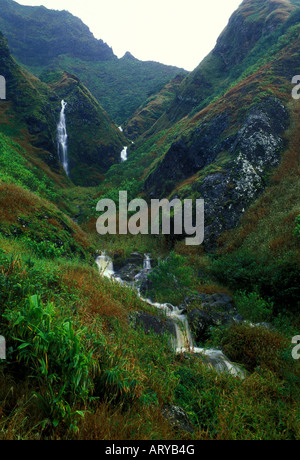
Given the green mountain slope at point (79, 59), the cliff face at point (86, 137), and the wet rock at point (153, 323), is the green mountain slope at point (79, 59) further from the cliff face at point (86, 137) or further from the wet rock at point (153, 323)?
the wet rock at point (153, 323)

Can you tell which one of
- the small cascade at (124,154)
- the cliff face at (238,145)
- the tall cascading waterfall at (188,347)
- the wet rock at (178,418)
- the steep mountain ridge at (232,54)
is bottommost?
the tall cascading waterfall at (188,347)

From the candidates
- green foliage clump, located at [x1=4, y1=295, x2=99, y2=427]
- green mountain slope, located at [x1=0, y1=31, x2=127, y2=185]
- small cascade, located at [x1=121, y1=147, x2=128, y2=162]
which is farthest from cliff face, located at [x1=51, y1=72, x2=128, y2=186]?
green foliage clump, located at [x1=4, y1=295, x2=99, y2=427]

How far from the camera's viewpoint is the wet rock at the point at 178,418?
3.91m

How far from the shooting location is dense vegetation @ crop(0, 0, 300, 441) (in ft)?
11.0

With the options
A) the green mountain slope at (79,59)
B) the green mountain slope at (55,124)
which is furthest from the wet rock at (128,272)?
the green mountain slope at (79,59)

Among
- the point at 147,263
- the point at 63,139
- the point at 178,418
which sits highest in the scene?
the point at 63,139

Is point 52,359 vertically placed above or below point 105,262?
below

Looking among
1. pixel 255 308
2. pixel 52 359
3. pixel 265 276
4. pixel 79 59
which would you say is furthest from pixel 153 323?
pixel 79 59

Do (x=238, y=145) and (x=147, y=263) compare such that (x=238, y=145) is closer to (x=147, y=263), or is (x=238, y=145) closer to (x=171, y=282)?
(x=147, y=263)

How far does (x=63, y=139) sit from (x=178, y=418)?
2114 inches

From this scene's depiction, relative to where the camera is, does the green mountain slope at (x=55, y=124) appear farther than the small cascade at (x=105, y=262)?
Yes

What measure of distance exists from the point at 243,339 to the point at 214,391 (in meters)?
3.32

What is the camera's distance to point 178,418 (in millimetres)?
4102

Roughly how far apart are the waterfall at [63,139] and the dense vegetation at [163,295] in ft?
25.3
